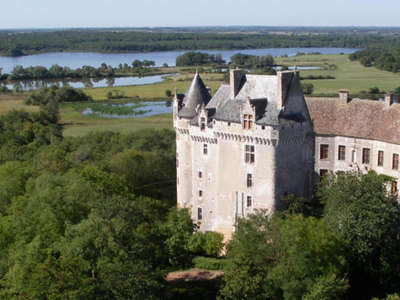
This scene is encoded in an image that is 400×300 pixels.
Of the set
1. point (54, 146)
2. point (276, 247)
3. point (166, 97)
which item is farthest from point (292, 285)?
point (166, 97)

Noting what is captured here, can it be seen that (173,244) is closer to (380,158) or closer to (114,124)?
(380,158)

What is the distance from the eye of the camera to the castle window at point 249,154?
42.0 meters

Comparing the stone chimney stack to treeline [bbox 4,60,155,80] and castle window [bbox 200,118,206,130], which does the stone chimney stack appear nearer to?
castle window [bbox 200,118,206,130]

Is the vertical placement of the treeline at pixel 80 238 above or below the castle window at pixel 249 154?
below

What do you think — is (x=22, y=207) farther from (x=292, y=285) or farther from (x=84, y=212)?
(x=292, y=285)

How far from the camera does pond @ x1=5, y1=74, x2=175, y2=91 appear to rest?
16206 cm

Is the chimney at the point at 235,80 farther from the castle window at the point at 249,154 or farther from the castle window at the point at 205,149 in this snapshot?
the castle window at the point at 205,149

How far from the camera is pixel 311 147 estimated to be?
148 feet

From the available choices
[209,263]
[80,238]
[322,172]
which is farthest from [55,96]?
[80,238]

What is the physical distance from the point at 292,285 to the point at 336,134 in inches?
646

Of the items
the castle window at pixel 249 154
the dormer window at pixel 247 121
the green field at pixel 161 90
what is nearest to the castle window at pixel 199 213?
the castle window at pixel 249 154

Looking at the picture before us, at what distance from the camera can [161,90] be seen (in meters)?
142

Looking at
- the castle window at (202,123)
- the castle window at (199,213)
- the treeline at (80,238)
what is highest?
the castle window at (202,123)

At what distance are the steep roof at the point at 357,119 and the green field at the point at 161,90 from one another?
5354cm
